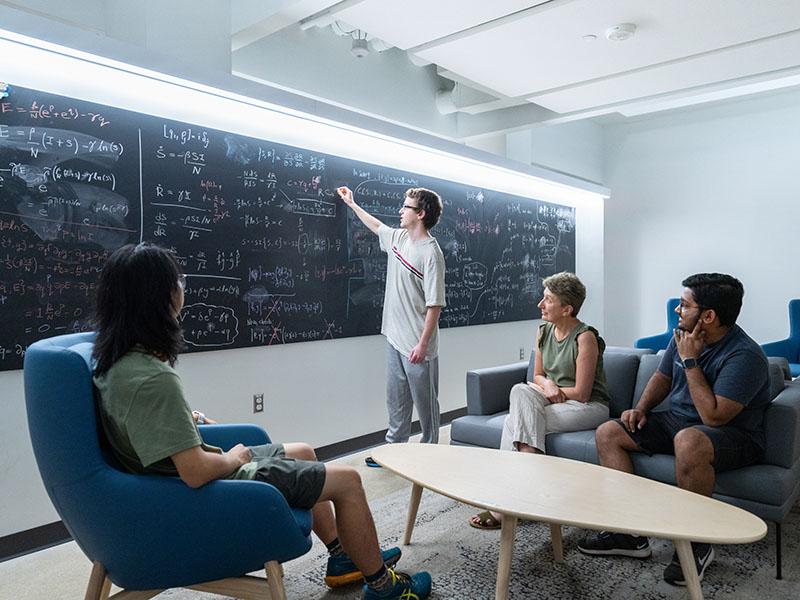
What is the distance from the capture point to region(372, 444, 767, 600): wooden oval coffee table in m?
1.63

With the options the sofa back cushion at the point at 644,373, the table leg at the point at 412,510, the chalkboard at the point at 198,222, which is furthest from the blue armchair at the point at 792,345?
the table leg at the point at 412,510

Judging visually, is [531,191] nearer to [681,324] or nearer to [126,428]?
[681,324]

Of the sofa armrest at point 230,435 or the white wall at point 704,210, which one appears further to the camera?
the white wall at point 704,210

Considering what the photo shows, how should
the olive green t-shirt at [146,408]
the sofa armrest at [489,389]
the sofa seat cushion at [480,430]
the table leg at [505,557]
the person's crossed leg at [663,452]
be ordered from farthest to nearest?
the sofa armrest at [489,389]
the sofa seat cushion at [480,430]
the person's crossed leg at [663,452]
the table leg at [505,557]
the olive green t-shirt at [146,408]

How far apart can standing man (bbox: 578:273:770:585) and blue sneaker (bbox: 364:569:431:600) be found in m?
0.71

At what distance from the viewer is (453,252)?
Answer: 4.84 meters

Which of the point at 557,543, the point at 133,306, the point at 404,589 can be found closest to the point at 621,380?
the point at 557,543

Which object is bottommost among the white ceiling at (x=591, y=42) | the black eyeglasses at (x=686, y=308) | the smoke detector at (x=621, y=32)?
the black eyeglasses at (x=686, y=308)

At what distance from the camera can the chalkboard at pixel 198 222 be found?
2492 mm

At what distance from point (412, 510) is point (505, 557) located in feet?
2.15

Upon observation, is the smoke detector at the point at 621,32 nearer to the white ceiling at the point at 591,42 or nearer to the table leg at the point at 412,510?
the white ceiling at the point at 591,42

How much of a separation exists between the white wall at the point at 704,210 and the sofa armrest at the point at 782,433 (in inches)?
158

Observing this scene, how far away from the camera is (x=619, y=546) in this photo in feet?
7.59

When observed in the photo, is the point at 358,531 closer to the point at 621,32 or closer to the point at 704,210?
the point at 621,32
